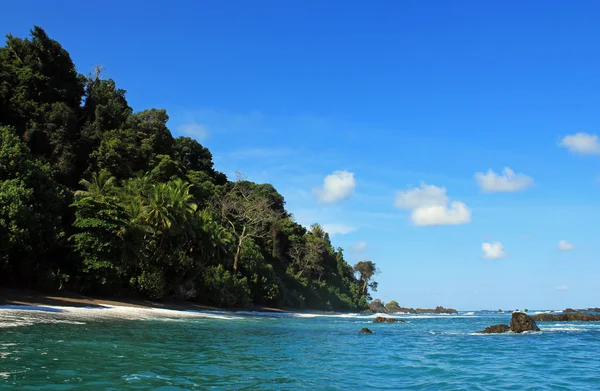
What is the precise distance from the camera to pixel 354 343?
862 inches

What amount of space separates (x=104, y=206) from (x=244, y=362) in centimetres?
2444

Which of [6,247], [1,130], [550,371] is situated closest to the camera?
[550,371]

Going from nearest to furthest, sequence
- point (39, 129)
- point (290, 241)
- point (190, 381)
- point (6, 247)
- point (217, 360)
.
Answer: point (190, 381)
point (217, 360)
point (6, 247)
point (39, 129)
point (290, 241)

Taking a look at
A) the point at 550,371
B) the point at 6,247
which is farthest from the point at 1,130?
the point at 550,371

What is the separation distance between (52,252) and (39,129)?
18942 millimetres

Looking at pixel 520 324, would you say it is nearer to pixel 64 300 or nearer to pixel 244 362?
pixel 244 362

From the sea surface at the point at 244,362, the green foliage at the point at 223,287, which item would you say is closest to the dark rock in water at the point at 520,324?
the sea surface at the point at 244,362

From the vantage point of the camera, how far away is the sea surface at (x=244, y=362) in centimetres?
991

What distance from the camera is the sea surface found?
991 centimetres

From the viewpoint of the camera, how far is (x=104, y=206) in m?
33.7

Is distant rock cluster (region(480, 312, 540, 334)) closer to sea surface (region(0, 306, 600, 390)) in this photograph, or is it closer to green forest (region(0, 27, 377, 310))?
sea surface (region(0, 306, 600, 390))

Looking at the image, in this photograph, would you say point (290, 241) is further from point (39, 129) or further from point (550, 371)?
point (550, 371)

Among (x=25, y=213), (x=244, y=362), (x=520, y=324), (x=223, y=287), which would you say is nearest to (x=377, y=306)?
(x=223, y=287)

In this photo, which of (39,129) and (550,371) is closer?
(550,371)
